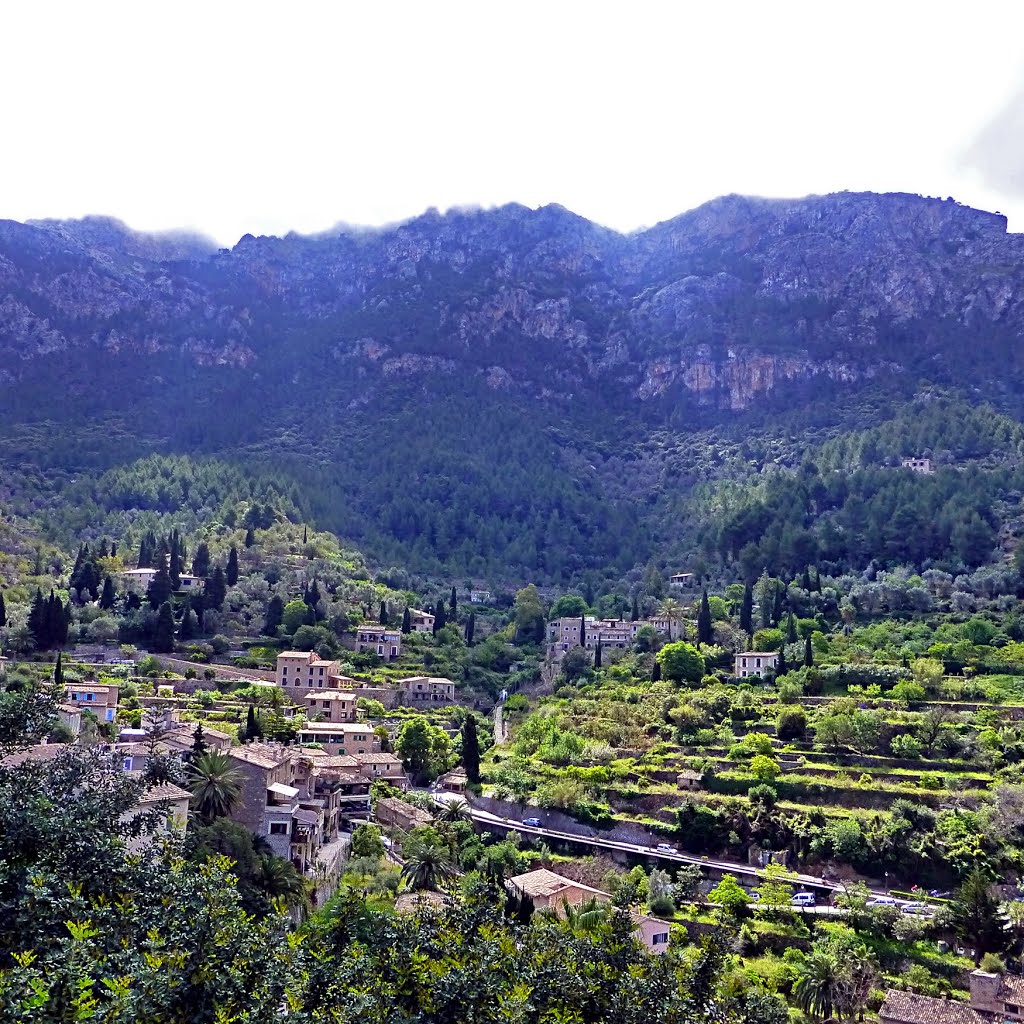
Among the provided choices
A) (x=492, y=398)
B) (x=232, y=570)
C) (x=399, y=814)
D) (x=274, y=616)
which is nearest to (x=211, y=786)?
(x=399, y=814)

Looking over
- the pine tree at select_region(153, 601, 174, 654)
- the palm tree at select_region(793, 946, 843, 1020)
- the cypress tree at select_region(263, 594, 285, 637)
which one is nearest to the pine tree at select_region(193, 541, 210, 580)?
the cypress tree at select_region(263, 594, 285, 637)

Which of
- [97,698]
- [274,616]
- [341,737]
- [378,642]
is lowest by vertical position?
[341,737]

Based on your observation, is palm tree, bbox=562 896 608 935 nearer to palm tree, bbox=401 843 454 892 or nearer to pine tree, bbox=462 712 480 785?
palm tree, bbox=401 843 454 892

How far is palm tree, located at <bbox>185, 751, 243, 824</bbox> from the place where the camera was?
4144 cm

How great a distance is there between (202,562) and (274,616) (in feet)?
46.0

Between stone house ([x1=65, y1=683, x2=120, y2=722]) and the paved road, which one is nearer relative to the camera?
the paved road

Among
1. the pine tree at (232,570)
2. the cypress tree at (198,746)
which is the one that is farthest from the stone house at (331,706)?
the pine tree at (232,570)

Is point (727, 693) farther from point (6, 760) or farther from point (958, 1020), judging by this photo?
point (6, 760)

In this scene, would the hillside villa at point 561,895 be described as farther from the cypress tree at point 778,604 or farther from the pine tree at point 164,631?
the pine tree at point 164,631

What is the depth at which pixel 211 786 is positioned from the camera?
41688mm

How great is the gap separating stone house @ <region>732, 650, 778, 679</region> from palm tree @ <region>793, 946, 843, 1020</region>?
3926 centimetres

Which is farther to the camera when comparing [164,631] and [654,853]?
[164,631]

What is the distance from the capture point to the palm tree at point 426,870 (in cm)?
4619

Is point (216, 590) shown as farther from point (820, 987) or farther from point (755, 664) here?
point (820, 987)
